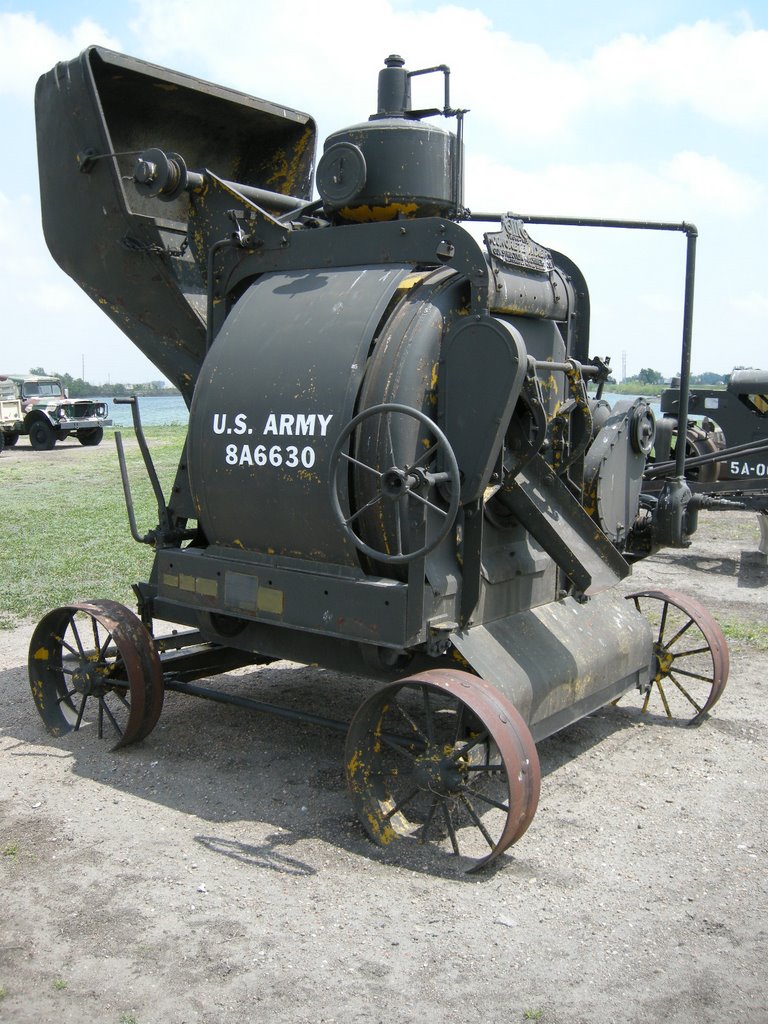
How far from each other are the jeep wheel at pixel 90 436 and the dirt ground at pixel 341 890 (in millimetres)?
22455

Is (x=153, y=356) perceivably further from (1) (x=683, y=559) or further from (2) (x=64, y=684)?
(1) (x=683, y=559)

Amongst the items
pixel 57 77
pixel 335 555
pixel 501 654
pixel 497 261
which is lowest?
pixel 501 654

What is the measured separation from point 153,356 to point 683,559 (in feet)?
24.2

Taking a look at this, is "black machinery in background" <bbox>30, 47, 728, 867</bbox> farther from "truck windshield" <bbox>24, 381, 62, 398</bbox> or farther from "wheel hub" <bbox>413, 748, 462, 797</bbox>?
"truck windshield" <bbox>24, 381, 62, 398</bbox>

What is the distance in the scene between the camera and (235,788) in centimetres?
518

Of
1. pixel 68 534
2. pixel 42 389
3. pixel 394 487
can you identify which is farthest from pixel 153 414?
pixel 394 487

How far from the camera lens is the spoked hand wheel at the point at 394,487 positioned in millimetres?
4379

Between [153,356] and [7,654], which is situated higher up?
[153,356]

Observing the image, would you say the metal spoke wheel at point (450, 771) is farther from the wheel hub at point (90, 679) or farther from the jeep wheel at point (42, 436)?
the jeep wheel at point (42, 436)

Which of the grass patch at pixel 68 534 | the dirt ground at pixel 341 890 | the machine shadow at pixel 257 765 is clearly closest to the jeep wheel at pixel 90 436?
the grass patch at pixel 68 534

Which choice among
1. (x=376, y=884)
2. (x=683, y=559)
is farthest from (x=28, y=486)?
(x=376, y=884)

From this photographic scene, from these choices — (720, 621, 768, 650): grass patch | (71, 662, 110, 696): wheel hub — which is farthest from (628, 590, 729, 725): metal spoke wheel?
(71, 662, 110, 696): wheel hub

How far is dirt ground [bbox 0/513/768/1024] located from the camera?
11.4 ft

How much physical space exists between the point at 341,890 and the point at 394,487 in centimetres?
160
